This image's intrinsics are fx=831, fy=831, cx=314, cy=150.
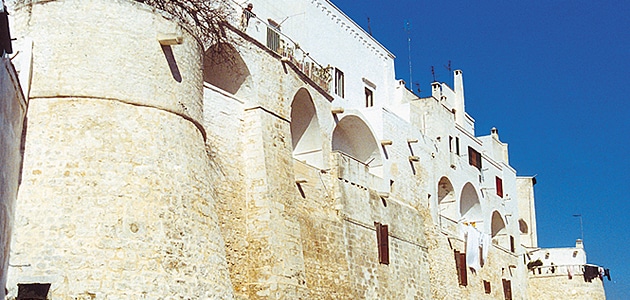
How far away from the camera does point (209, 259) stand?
48.5 ft

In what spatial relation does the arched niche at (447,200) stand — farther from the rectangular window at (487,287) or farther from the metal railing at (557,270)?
the metal railing at (557,270)

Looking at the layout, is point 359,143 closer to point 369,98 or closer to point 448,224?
point 369,98

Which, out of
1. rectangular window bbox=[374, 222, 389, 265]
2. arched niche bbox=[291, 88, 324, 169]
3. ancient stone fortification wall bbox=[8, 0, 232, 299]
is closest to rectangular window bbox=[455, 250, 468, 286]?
rectangular window bbox=[374, 222, 389, 265]

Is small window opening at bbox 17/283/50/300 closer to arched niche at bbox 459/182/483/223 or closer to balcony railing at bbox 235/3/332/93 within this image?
balcony railing at bbox 235/3/332/93

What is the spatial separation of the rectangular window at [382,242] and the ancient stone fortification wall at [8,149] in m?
12.5

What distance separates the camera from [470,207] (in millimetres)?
35062

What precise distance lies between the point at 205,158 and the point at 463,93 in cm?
2643

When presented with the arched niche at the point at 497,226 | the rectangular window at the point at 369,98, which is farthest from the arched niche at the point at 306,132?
the arched niche at the point at 497,226

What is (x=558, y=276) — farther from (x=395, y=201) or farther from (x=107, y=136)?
(x=107, y=136)

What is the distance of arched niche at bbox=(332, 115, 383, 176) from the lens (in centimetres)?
2600

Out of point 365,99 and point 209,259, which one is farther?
point 365,99

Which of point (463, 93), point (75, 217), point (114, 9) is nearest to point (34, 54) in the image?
point (114, 9)

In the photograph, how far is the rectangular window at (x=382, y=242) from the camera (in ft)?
77.9

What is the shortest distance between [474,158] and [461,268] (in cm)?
634
